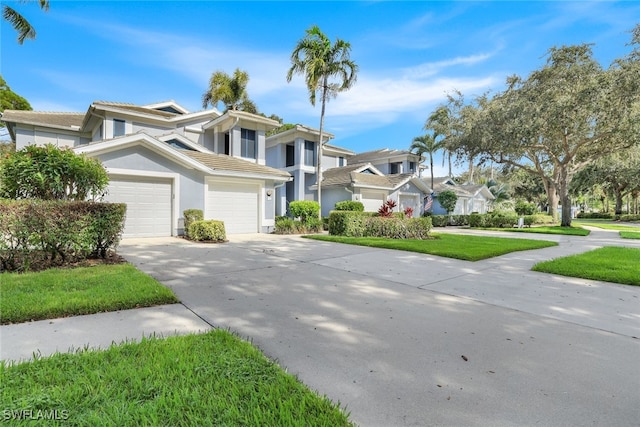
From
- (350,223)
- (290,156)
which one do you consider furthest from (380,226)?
(290,156)

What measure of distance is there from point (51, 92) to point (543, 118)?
1071 inches

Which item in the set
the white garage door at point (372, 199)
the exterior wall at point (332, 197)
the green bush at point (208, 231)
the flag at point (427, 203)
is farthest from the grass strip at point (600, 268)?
the flag at point (427, 203)

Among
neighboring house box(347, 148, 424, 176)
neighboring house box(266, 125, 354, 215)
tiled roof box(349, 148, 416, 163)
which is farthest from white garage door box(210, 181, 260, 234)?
tiled roof box(349, 148, 416, 163)

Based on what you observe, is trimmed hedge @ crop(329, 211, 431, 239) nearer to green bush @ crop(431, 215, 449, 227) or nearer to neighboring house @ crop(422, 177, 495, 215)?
green bush @ crop(431, 215, 449, 227)

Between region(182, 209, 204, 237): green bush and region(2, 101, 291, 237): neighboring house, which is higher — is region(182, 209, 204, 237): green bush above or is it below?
below

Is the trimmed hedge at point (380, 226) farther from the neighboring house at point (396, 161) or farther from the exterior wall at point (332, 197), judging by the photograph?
the neighboring house at point (396, 161)

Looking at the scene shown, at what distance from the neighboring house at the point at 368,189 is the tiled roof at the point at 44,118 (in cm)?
1582

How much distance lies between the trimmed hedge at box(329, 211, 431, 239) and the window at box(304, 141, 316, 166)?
9.98m

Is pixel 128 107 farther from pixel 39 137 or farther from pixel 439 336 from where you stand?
pixel 439 336

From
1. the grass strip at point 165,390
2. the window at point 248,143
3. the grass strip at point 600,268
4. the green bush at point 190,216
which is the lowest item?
the grass strip at point 165,390

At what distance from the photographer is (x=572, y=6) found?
35.6 ft

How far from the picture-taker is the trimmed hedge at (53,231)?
538 cm

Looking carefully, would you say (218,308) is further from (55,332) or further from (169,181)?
(169,181)

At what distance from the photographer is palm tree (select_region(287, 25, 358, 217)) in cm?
1652
